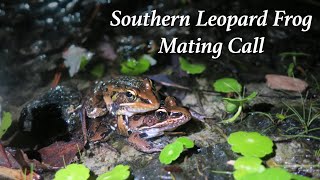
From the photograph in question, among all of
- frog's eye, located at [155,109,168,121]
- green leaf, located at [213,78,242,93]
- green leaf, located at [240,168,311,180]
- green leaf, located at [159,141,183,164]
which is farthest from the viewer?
green leaf, located at [213,78,242,93]

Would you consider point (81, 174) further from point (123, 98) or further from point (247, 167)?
point (247, 167)

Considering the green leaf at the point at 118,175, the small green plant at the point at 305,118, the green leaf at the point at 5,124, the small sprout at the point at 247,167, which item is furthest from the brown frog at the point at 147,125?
the small green plant at the point at 305,118

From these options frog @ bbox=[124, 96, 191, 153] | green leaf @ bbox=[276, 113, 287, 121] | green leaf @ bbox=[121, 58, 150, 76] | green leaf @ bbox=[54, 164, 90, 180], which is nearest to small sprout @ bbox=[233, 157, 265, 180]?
frog @ bbox=[124, 96, 191, 153]

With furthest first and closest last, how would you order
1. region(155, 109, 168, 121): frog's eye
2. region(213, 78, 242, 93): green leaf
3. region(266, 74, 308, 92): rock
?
region(266, 74, 308, 92): rock → region(213, 78, 242, 93): green leaf → region(155, 109, 168, 121): frog's eye

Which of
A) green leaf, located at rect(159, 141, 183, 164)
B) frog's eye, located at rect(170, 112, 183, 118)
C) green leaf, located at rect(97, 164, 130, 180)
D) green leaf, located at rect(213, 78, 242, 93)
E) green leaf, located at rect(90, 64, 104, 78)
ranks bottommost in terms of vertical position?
green leaf, located at rect(97, 164, 130, 180)

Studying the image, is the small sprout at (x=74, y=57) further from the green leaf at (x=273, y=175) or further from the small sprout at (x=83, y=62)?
the green leaf at (x=273, y=175)

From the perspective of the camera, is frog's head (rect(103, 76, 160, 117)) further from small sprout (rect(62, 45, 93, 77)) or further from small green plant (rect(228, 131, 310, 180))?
small sprout (rect(62, 45, 93, 77))

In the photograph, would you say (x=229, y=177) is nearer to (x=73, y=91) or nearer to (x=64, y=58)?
(x=73, y=91)

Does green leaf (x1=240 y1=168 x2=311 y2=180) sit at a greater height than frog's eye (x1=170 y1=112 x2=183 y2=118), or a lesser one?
lesser
